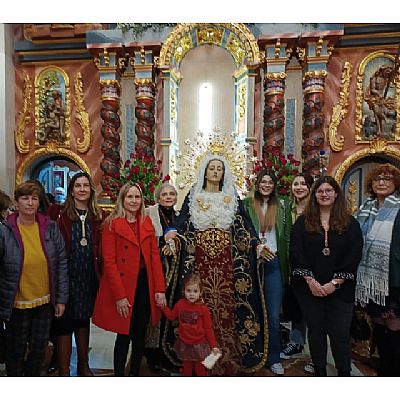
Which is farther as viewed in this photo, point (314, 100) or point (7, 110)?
point (314, 100)

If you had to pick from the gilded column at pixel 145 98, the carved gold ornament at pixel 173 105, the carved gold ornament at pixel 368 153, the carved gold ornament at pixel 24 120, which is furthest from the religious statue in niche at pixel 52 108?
the carved gold ornament at pixel 368 153

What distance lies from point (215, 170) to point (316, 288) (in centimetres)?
112

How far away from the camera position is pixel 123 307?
255cm

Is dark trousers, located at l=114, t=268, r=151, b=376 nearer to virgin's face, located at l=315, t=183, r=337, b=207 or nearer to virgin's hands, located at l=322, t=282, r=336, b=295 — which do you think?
virgin's hands, located at l=322, t=282, r=336, b=295

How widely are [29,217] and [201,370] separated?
1.67 m

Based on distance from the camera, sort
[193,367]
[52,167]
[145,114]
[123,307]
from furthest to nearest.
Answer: [52,167], [145,114], [193,367], [123,307]

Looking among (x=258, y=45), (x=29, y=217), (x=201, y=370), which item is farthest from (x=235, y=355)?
(x=258, y=45)

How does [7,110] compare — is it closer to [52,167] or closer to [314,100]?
[52,167]

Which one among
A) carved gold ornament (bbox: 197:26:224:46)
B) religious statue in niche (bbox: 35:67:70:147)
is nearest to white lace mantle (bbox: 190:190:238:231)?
carved gold ornament (bbox: 197:26:224:46)

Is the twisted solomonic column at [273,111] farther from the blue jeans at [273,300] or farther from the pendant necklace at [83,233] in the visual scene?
the pendant necklace at [83,233]

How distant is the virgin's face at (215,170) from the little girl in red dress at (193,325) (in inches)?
29.6

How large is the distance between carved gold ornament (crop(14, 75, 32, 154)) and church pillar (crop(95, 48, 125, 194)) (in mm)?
949

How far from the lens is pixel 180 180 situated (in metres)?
4.75

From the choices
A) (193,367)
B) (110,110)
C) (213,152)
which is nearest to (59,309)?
(193,367)
